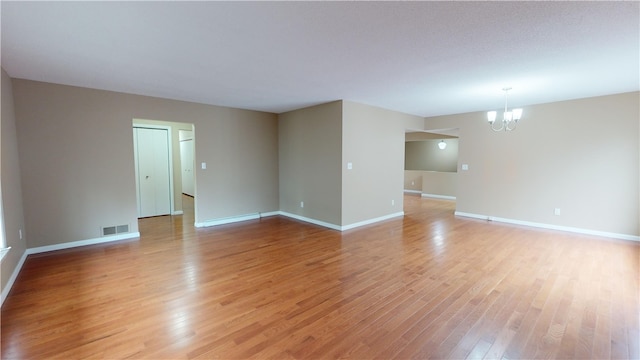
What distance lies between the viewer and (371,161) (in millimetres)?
5676

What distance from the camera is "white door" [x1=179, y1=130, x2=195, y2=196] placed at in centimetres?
901

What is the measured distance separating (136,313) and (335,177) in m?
3.56

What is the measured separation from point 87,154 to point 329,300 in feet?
13.9

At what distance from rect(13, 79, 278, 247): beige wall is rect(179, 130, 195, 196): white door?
394cm

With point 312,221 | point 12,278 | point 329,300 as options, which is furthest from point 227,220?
point 329,300

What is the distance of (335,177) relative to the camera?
17.0 feet

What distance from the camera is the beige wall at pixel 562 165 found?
454cm

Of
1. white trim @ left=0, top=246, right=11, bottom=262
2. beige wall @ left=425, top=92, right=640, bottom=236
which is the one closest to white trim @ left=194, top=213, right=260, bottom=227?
white trim @ left=0, top=246, right=11, bottom=262

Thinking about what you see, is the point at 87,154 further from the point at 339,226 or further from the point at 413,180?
the point at 413,180

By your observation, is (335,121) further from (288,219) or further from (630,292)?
(630,292)

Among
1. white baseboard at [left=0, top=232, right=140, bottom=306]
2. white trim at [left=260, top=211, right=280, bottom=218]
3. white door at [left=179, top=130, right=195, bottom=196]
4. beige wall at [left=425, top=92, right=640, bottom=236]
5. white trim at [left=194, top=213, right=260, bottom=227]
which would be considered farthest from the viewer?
white door at [left=179, top=130, right=195, bottom=196]

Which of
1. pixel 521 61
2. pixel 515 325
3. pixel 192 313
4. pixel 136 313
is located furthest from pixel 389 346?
pixel 521 61

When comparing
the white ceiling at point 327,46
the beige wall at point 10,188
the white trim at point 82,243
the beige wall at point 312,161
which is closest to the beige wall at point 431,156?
the white ceiling at point 327,46

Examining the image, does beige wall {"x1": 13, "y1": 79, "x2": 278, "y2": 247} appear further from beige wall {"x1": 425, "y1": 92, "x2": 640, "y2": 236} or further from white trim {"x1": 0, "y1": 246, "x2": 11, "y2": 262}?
beige wall {"x1": 425, "y1": 92, "x2": 640, "y2": 236}
